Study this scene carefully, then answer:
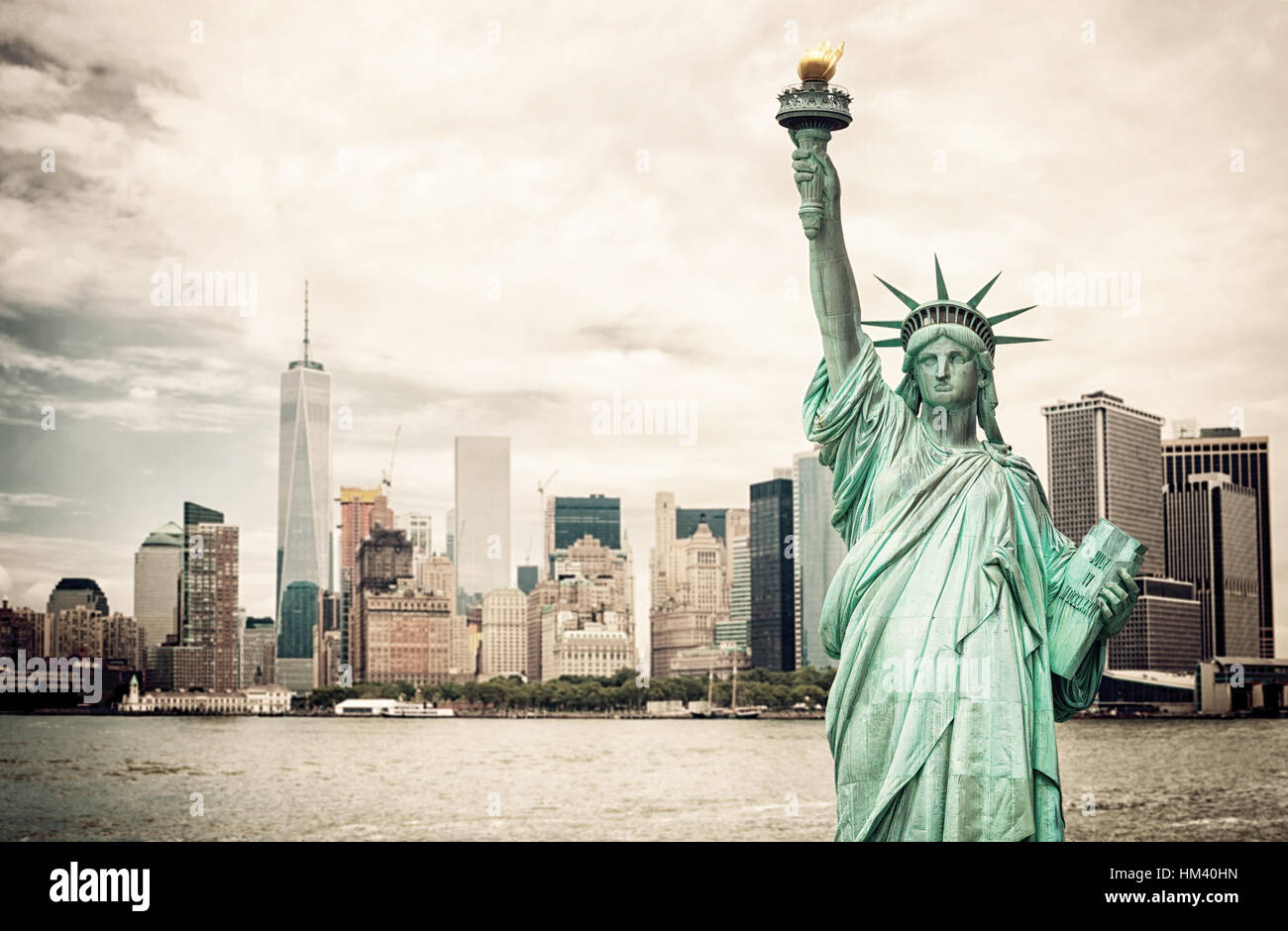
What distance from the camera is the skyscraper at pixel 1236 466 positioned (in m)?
72.2

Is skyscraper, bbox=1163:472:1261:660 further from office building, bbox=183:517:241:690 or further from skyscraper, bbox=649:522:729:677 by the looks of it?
office building, bbox=183:517:241:690

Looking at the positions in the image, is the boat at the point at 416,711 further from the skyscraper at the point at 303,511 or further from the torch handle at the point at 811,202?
the torch handle at the point at 811,202

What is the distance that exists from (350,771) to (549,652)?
133 feet

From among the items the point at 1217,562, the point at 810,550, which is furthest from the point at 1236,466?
the point at 810,550

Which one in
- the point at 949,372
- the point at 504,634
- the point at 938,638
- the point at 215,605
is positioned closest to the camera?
the point at 938,638

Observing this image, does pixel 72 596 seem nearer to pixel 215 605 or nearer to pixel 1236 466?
pixel 215 605

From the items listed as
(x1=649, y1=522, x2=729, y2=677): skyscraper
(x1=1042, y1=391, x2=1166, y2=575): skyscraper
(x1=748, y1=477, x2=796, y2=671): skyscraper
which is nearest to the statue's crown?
(x1=1042, y1=391, x2=1166, y2=575): skyscraper

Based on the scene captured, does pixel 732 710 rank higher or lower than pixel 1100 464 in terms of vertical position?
lower

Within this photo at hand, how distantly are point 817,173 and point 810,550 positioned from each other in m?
80.4

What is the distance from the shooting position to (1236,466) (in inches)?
2884

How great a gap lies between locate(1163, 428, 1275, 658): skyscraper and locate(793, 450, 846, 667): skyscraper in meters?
18.0

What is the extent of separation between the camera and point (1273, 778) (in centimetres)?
5172
